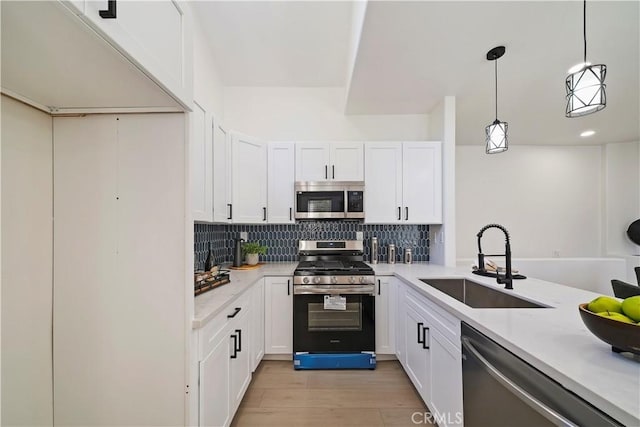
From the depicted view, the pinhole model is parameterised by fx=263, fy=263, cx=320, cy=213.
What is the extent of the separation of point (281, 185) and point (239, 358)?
177cm

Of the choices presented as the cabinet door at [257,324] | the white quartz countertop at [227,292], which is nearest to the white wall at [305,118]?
the white quartz countertop at [227,292]

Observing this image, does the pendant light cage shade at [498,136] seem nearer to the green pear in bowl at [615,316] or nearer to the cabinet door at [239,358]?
the green pear in bowl at [615,316]

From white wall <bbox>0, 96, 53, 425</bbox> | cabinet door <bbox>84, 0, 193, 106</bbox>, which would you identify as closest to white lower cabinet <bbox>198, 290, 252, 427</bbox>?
white wall <bbox>0, 96, 53, 425</bbox>

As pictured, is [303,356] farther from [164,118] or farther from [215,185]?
[164,118]

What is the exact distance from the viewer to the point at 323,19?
2.65 m

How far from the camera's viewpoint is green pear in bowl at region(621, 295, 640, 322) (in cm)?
80

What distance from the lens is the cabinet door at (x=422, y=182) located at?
3.00 meters

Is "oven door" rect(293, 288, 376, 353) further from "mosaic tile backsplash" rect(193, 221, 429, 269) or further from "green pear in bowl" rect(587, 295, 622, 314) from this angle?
"green pear in bowl" rect(587, 295, 622, 314)

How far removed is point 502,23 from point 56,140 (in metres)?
2.68

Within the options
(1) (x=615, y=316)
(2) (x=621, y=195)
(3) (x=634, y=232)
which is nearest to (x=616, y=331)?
(1) (x=615, y=316)

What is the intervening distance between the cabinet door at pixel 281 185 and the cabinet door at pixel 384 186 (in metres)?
0.86

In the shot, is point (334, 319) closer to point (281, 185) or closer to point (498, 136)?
point (281, 185)

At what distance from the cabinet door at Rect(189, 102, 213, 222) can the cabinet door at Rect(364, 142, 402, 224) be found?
1661mm

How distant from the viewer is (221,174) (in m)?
2.52
